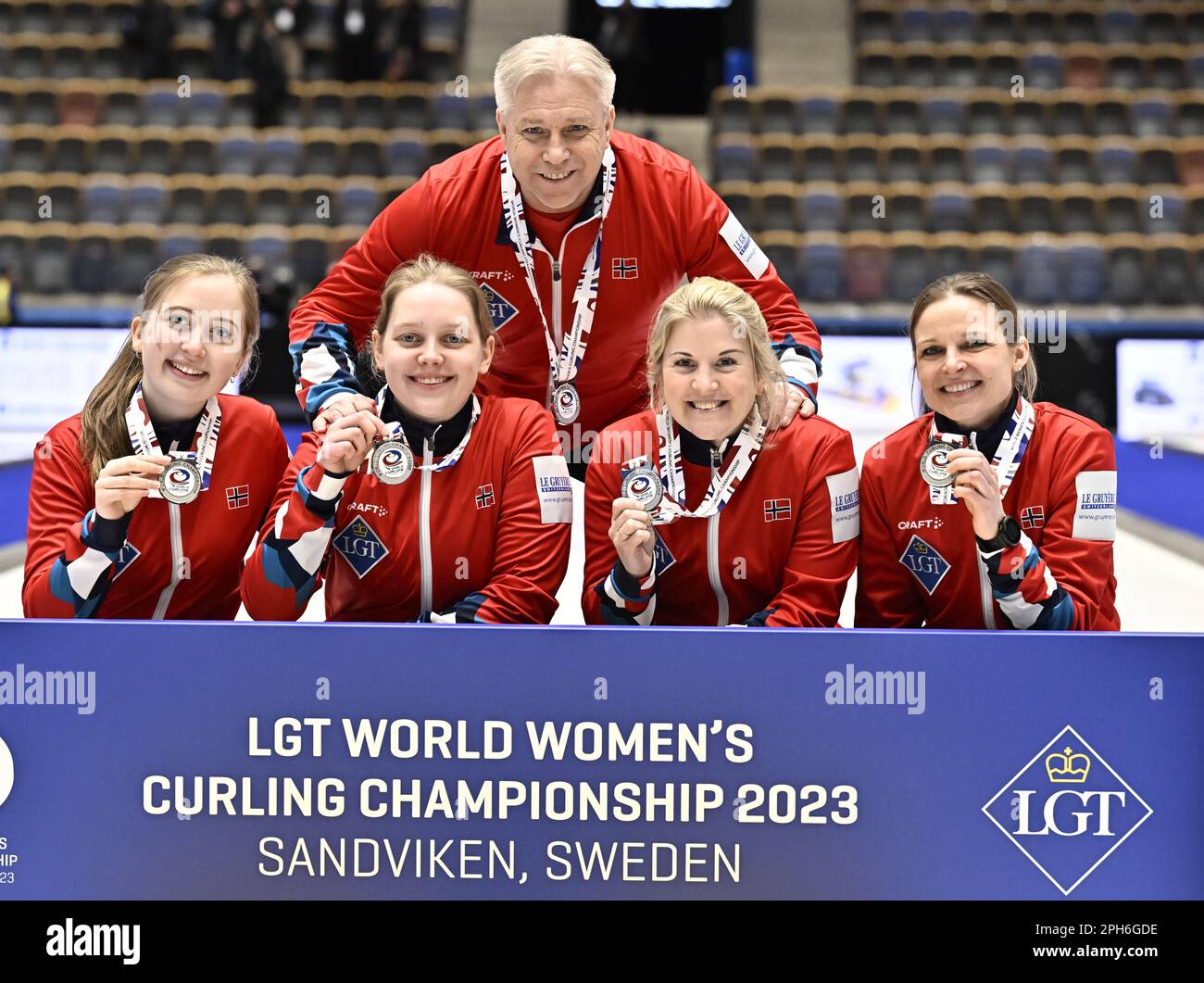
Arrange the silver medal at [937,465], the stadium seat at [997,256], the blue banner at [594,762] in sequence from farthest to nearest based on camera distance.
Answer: the stadium seat at [997,256] < the silver medal at [937,465] < the blue banner at [594,762]

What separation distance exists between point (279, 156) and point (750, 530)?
9160mm

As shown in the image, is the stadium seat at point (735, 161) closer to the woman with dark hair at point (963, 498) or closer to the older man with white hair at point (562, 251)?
the older man with white hair at point (562, 251)

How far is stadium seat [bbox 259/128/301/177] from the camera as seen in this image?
424 inches

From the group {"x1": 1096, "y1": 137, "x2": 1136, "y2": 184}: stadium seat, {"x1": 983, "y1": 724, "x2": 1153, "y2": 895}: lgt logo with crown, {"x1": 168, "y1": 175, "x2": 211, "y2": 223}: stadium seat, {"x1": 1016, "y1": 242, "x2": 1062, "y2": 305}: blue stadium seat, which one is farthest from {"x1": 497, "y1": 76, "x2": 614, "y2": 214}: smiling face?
{"x1": 1096, "y1": 137, "x2": 1136, "y2": 184}: stadium seat

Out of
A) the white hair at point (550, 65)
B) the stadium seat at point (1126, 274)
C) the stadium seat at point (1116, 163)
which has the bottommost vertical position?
the white hair at point (550, 65)

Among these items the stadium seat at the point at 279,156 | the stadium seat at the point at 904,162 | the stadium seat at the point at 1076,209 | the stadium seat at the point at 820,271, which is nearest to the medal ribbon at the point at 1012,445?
the stadium seat at the point at 820,271

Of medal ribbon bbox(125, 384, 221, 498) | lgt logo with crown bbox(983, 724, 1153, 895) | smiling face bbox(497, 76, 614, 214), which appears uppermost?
smiling face bbox(497, 76, 614, 214)

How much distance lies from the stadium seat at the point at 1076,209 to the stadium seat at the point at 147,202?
6554 mm

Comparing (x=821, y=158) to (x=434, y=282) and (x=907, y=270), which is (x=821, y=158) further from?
(x=434, y=282)

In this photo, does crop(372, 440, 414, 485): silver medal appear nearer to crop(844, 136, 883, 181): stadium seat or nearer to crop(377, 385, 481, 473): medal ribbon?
crop(377, 385, 481, 473): medal ribbon

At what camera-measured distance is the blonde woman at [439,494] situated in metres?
2.44

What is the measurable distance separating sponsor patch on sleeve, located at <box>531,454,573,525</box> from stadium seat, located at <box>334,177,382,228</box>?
312 inches

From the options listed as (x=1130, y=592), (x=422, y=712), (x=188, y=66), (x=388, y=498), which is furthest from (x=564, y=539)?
(x=188, y=66)

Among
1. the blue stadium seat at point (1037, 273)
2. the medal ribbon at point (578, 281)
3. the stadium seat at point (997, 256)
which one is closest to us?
the medal ribbon at point (578, 281)
